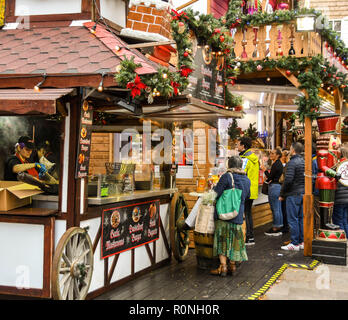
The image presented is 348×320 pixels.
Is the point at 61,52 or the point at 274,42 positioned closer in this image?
the point at 61,52

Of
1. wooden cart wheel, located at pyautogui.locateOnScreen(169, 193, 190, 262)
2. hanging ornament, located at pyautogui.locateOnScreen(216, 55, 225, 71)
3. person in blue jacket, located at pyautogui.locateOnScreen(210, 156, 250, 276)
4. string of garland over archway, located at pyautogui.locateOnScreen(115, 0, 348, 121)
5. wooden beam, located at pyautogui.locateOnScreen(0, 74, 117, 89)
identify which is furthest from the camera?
hanging ornament, located at pyautogui.locateOnScreen(216, 55, 225, 71)

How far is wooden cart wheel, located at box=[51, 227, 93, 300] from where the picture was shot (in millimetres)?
4519

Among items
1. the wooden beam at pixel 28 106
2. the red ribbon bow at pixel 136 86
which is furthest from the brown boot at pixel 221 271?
the wooden beam at pixel 28 106

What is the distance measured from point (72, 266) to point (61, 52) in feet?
8.18

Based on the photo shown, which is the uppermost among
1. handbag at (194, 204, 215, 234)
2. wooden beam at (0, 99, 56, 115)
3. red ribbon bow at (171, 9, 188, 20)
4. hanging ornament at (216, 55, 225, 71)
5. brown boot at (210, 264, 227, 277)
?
red ribbon bow at (171, 9, 188, 20)

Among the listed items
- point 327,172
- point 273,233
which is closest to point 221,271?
point 327,172

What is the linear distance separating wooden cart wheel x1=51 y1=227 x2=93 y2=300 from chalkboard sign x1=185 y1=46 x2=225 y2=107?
2871mm

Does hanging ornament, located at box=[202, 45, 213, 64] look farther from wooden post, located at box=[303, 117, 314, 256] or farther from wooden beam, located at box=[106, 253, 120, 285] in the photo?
wooden beam, located at box=[106, 253, 120, 285]

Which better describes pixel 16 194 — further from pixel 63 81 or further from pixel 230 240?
pixel 230 240

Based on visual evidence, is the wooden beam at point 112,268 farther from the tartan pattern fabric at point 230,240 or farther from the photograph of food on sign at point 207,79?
the photograph of food on sign at point 207,79

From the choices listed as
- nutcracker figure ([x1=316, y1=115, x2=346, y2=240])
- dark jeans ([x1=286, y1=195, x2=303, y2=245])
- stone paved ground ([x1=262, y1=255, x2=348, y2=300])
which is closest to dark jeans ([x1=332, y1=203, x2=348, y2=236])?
nutcracker figure ([x1=316, y1=115, x2=346, y2=240])

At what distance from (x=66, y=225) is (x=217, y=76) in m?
4.11

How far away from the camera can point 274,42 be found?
8.52m
